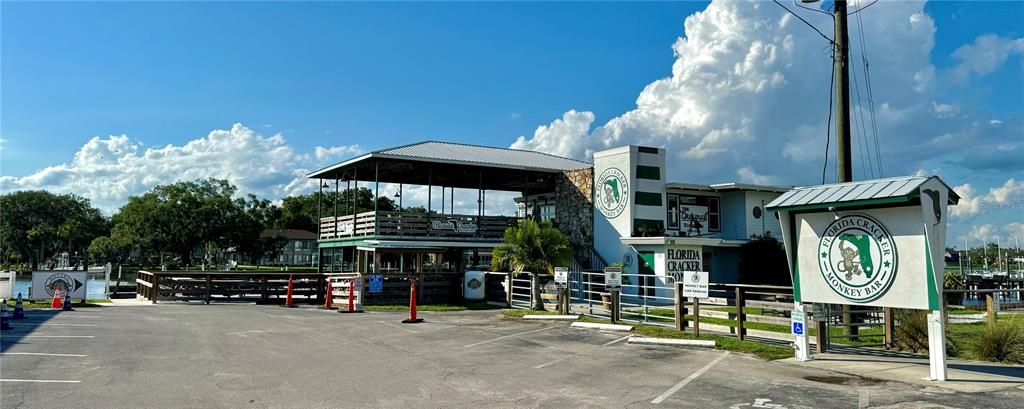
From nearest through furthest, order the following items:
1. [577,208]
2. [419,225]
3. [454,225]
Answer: [419,225] < [454,225] < [577,208]

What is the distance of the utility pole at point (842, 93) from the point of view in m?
14.7

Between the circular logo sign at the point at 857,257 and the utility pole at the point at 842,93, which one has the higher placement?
the utility pole at the point at 842,93

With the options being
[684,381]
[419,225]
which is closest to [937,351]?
[684,381]

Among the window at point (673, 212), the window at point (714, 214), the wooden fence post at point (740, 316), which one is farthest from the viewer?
the window at point (714, 214)

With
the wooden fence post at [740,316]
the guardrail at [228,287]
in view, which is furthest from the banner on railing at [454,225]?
the wooden fence post at [740,316]

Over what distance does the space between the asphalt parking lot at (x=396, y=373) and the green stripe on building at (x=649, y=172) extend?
11930 mm

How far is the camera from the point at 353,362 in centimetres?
1127

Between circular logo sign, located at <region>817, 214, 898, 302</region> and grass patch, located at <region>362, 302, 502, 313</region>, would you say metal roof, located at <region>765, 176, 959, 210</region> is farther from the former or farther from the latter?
grass patch, located at <region>362, 302, 502, 313</region>

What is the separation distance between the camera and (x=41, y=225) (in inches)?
3578

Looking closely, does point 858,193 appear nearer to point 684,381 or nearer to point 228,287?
point 684,381

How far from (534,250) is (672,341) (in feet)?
30.4

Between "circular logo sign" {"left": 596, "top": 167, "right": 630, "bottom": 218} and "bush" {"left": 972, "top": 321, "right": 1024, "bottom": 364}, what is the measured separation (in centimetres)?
1573

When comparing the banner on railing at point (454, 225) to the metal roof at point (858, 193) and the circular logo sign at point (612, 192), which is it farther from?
the metal roof at point (858, 193)

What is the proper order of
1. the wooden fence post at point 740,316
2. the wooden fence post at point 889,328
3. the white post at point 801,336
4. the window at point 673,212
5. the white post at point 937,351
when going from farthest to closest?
the window at point 673,212, the wooden fence post at point 740,316, the wooden fence post at point 889,328, the white post at point 801,336, the white post at point 937,351
